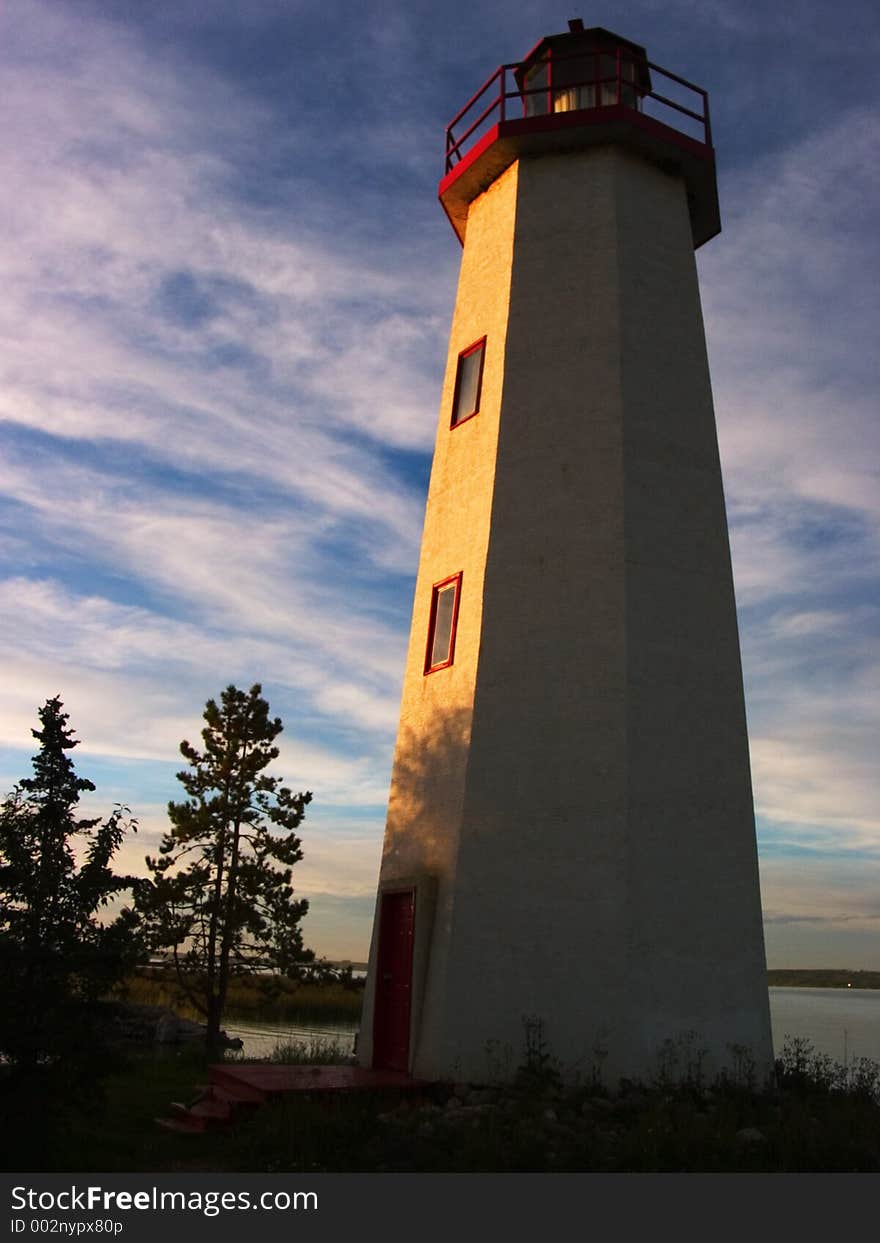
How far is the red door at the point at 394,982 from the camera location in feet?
44.1

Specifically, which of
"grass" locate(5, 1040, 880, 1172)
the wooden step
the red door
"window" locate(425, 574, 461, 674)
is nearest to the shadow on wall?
the red door

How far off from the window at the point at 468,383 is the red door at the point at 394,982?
706 cm

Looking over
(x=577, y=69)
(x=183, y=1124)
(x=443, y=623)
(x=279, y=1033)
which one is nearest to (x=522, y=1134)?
(x=183, y=1124)

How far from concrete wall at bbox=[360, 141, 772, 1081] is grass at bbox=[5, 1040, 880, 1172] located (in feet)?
2.49

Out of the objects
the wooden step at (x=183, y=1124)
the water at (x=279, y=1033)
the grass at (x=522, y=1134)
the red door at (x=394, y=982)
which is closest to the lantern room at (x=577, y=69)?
the red door at (x=394, y=982)

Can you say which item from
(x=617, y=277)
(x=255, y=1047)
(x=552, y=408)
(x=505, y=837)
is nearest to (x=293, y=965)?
(x=255, y=1047)

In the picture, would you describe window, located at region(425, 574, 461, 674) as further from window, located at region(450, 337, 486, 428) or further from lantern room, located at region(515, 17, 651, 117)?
lantern room, located at region(515, 17, 651, 117)

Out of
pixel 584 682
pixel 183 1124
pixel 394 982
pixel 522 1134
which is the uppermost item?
pixel 584 682

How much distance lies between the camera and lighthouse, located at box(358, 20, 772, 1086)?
41.0 ft

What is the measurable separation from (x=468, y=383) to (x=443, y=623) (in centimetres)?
385

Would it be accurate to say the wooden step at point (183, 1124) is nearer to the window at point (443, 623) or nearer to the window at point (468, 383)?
the window at point (443, 623)

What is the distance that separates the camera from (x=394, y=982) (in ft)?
46.0

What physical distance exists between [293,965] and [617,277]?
16.9 m

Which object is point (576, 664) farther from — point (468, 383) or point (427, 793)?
point (468, 383)
